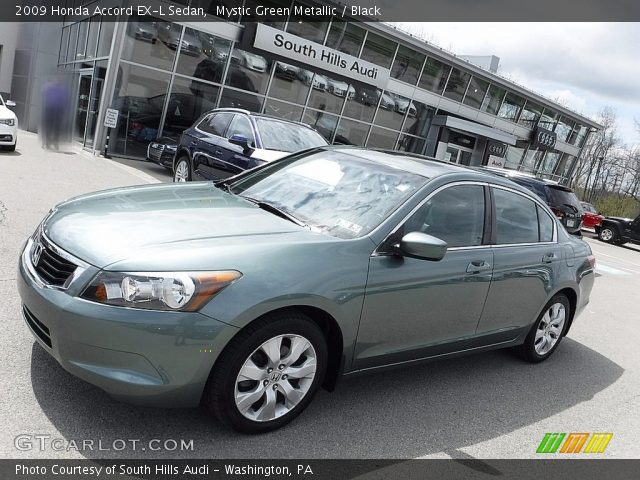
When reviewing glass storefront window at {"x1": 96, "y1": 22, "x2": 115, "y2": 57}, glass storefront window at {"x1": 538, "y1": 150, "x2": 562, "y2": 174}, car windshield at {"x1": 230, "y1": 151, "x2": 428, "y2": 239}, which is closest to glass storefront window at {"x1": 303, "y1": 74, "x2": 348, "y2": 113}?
glass storefront window at {"x1": 96, "y1": 22, "x2": 115, "y2": 57}

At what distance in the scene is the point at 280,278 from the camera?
2.90 meters

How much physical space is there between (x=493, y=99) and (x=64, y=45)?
21151mm

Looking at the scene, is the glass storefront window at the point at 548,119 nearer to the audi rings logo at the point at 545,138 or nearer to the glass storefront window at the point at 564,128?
the audi rings logo at the point at 545,138

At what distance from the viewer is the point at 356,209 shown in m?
3.66

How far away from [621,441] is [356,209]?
248cm

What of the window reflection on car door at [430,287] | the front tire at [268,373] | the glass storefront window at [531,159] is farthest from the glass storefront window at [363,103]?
the front tire at [268,373]

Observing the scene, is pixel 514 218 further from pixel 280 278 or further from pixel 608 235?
pixel 608 235

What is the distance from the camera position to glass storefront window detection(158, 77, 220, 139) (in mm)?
17484

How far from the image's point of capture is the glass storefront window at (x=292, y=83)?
19797mm

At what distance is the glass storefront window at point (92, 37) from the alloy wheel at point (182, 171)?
997cm

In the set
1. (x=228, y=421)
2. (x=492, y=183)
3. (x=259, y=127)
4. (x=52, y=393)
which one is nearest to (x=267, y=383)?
(x=228, y=421)

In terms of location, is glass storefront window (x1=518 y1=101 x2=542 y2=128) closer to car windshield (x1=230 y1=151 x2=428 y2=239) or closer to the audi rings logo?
the audi rings logo

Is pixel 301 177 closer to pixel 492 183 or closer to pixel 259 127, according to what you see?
pixel 492 183

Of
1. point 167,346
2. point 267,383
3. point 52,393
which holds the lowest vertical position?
point 52,393
